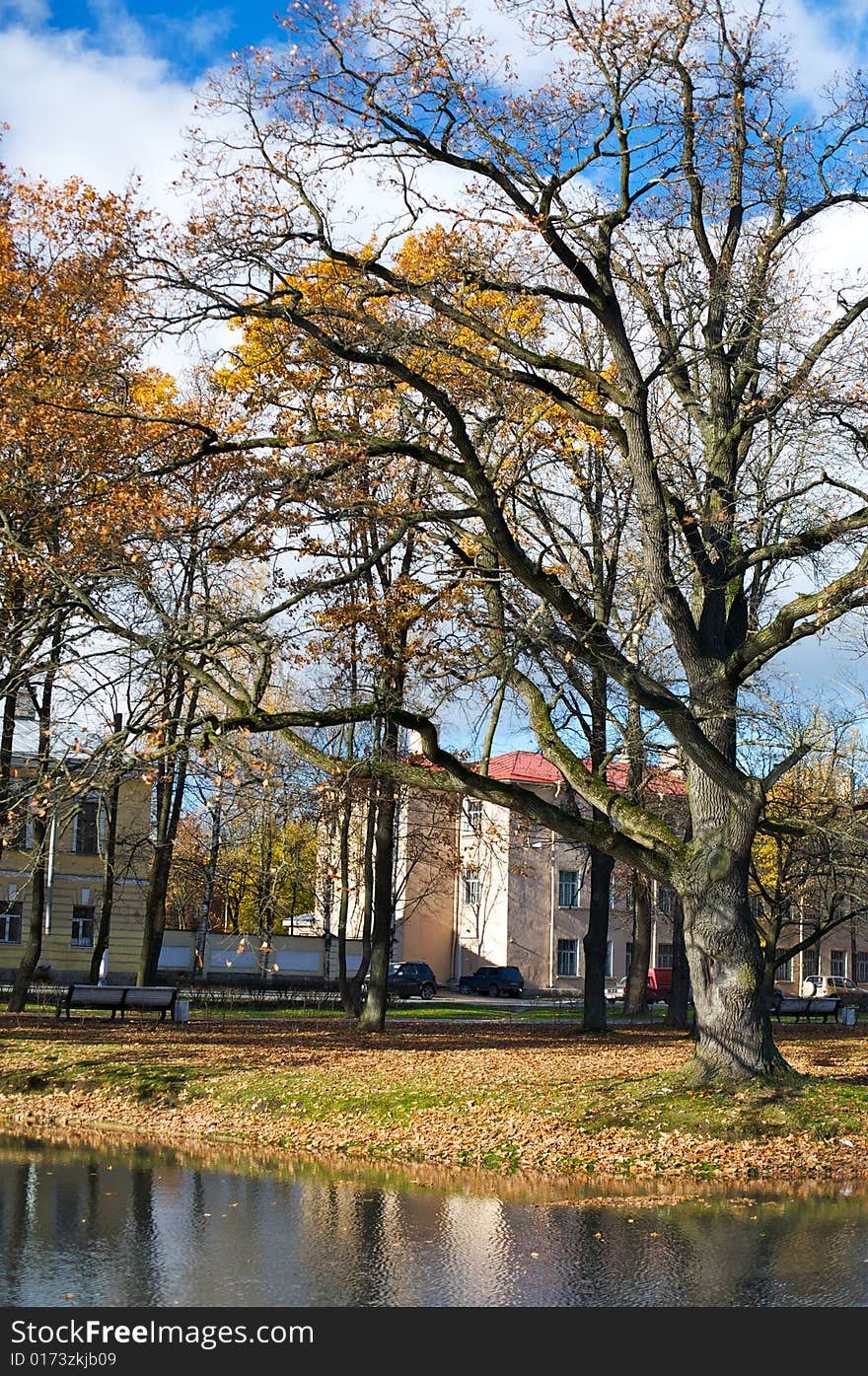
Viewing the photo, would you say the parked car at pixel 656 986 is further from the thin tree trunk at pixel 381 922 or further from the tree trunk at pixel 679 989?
the thin tree trunk at pixel 381 922

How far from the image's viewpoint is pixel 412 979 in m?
50.1

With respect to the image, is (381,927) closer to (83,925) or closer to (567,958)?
(83,925)

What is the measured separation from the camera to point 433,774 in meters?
15.5

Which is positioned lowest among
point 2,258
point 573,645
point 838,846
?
point 838,846

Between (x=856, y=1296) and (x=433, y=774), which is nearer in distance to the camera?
(x=856, y=1296)

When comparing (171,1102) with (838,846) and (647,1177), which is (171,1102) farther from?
(838,846)

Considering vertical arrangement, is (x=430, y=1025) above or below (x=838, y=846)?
below

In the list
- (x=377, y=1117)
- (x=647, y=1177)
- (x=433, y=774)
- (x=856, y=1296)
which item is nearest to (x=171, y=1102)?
(x=377, y=1117)

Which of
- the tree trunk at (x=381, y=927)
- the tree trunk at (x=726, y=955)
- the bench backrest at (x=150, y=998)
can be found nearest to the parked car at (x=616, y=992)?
the tree trunk at (x=381, y=927)

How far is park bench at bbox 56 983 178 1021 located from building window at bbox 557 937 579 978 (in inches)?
1329

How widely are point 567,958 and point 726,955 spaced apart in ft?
142

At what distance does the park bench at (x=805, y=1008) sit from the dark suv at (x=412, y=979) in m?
18.1

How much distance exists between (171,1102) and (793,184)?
1361cm

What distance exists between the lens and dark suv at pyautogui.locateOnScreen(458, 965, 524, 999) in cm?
5269
